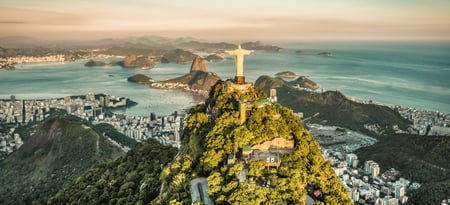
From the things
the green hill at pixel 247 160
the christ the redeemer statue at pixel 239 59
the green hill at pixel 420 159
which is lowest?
the green hill at pixel 420 159

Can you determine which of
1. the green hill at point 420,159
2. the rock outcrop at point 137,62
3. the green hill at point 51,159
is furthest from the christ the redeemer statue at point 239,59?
the rock outcrop at point 137,62

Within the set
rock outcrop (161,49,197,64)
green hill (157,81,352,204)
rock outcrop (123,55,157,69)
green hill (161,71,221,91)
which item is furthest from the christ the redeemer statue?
rock outcrop (161,49,197,64)

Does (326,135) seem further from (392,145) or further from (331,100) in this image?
(331,100)

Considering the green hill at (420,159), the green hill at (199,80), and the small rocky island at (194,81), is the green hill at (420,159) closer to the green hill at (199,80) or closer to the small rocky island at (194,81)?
the small rocky island at (194,81)

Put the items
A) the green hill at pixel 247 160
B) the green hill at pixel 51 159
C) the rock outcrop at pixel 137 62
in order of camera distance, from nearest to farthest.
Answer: the green hill at pixel 247 160 → the green hill at pixel 51 159 → the rock outcrop at pixel 137 62

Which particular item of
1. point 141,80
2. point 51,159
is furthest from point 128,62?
point 51,159

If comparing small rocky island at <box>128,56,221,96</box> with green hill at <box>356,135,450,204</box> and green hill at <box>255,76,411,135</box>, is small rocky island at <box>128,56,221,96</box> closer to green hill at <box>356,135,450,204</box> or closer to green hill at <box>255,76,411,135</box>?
green hill at <box>255,76,411,135</box>

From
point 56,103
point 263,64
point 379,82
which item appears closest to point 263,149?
point 56,103

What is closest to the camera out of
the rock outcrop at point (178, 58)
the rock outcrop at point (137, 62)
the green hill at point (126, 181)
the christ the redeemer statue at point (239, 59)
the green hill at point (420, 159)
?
the christ the redeemer statue at point (239, 59)
